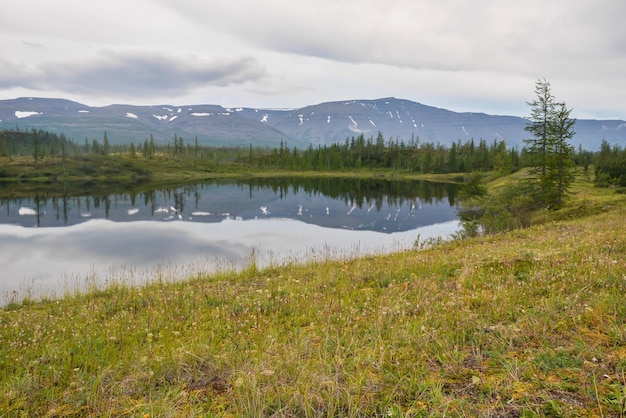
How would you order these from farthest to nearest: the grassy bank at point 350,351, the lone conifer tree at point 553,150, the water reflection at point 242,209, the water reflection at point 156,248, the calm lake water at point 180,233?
the water reflection at point 242,209 → the lone conifer tree at point 553,150 → the calm lake water at point 180,233 → the water reflection at point 156,248 → the grassy bank at point 350,351

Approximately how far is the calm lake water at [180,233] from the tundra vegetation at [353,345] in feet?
24.1

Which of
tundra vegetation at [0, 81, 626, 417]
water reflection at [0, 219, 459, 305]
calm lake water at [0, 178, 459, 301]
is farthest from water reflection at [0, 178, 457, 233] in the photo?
tundra vegetation at [0, 81, 626, 417]

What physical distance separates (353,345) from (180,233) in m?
36.4

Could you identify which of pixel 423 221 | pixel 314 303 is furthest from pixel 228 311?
pixel 423 221

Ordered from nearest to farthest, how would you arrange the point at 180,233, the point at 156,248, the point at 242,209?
the point at 156,248 < the point at 180,233 < the point at 242,209

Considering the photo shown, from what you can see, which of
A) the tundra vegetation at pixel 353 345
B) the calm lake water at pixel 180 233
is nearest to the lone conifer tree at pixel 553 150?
the calm lake water at pixel 180 233

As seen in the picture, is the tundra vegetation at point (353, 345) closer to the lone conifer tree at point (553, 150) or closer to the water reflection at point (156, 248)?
the water reflection at point (156, 248)

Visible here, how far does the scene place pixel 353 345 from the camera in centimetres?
656

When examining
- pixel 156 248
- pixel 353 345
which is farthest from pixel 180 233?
pixel 353 345

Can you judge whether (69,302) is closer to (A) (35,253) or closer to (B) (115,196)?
(A) (35,253)

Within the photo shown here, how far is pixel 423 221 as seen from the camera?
52719 mm

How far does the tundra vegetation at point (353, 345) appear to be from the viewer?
179 inches

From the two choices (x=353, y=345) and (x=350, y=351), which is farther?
(x=353, y=345)

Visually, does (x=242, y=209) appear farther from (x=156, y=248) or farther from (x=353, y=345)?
(x=353, y=345)
